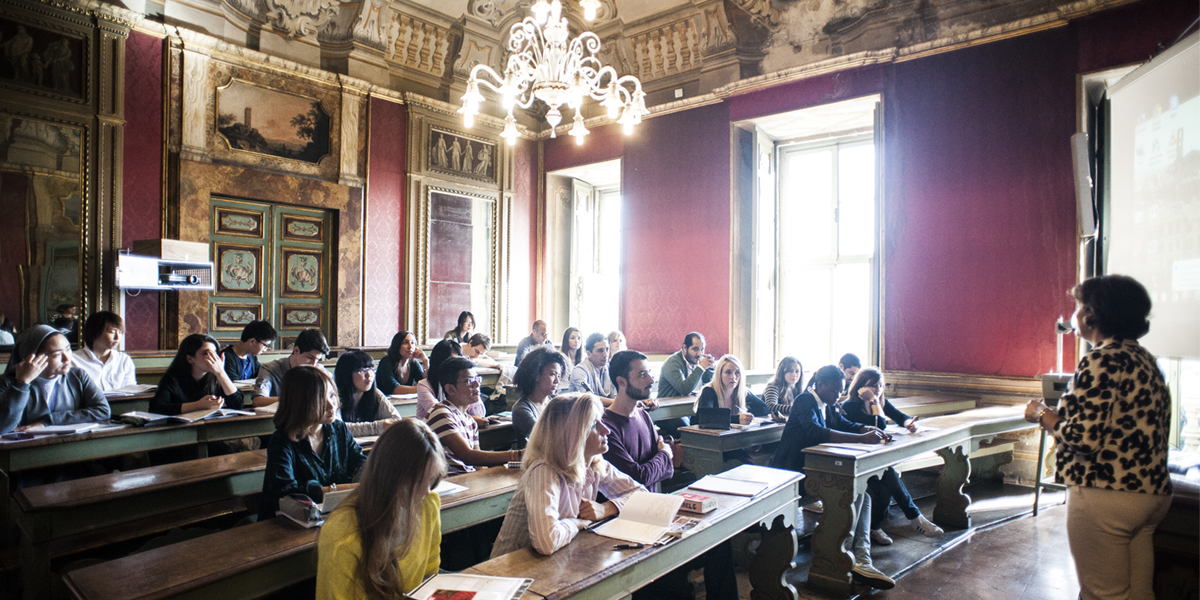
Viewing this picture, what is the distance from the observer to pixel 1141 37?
5723 mm

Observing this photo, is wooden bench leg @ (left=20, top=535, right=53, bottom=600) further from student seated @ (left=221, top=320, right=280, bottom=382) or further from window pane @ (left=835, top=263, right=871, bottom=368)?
window pane @ (left=835, top=263, right=871, bottom=368)

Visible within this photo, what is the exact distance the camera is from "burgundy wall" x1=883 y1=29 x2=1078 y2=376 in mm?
6203

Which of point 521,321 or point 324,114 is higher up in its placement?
point 324,114

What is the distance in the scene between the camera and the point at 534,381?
12.1 ft

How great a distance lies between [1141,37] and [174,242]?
9241 millimetres

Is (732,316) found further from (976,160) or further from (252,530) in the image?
(252,530)

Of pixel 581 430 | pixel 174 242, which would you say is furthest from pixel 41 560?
pixel 174 242

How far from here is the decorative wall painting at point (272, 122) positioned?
7.24 meters

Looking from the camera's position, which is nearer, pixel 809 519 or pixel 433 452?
pixel 433 452

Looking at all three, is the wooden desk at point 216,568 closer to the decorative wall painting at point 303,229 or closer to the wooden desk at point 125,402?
the wooden desk at point 125,402

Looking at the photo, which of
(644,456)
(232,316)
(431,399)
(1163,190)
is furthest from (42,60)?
(1163,190)


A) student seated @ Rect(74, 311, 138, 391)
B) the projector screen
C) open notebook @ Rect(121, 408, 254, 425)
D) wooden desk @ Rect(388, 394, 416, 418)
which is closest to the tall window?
the projector screen

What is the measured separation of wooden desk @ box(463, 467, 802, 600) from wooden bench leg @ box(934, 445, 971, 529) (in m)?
2.47

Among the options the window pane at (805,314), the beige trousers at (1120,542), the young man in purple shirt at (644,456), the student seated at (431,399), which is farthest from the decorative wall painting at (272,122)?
the beige trousers at (1120,542)
